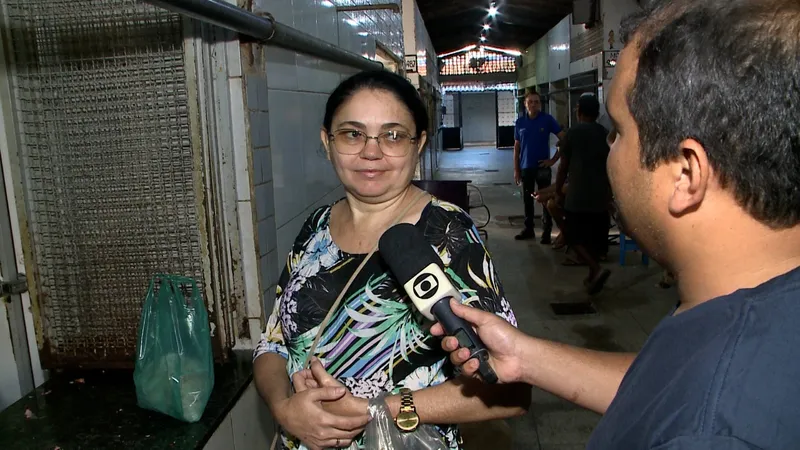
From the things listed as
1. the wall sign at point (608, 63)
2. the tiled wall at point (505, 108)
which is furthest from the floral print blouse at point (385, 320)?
the tiled wall at point (505, 108)

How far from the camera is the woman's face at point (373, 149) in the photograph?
153 centimetres

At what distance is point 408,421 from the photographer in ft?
4.32

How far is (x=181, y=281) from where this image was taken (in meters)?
1.95

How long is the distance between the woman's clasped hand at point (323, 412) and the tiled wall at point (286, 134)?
0.97m

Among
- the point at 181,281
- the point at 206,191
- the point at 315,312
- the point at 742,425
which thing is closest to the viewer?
the point at 742,425

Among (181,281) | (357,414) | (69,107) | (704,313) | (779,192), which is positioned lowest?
(357,414)

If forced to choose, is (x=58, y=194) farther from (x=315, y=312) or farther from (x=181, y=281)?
(x=315, y=312)

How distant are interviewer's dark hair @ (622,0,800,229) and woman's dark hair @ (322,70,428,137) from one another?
0.84m

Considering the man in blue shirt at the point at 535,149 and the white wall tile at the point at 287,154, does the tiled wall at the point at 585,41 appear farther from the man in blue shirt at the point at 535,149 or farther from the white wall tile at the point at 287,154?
the white wall tile at the point at 287,154

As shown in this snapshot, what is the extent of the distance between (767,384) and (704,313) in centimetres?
11

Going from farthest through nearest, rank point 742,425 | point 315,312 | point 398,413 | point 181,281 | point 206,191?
point 206,191 < point 181,281 < point 315,312 < point 398,413 < point 742,425

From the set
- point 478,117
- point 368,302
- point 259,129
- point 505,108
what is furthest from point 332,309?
point 478,117

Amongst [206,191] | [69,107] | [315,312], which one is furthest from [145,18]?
[315,312]

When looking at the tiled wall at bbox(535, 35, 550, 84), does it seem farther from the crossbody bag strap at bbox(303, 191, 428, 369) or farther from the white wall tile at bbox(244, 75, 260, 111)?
the crossbody bag strap at bbox(303, 191, 428, 369)
